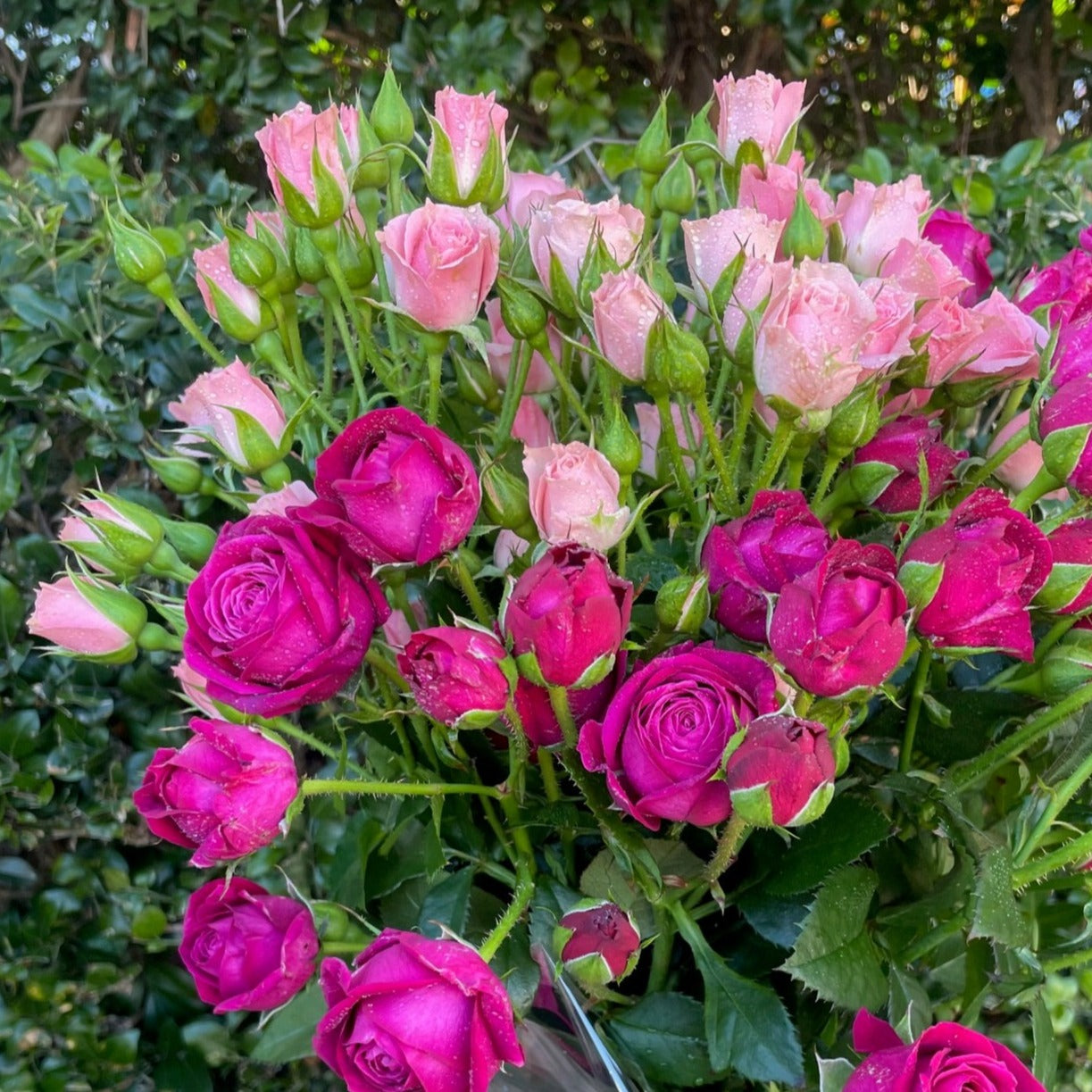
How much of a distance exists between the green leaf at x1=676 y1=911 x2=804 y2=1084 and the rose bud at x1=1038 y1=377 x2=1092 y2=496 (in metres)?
0.21

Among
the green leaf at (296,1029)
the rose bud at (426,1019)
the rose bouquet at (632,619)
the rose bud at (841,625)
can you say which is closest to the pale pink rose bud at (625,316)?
the rose bouquet at (632,619)

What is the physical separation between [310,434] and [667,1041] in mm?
294

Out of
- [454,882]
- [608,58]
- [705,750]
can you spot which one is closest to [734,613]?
[705,750]

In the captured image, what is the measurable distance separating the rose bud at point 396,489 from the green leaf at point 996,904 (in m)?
0.21

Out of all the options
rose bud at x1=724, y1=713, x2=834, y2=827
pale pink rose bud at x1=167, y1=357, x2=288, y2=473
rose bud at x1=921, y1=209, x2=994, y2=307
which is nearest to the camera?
rose bud at x1=724, y1=713, x2=834, y2=827

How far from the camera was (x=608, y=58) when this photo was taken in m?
1.61

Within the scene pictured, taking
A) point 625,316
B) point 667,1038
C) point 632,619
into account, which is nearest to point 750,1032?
point 667,1038

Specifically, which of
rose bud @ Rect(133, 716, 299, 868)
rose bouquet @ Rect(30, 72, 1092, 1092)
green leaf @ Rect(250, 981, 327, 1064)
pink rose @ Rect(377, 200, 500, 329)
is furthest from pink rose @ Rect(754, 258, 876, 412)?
green leaf @ Rect(250, 981, 327, 1064)

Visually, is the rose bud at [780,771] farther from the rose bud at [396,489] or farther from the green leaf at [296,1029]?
the green leaf at [296,1029]

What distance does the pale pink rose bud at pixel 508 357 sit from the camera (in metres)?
0.41

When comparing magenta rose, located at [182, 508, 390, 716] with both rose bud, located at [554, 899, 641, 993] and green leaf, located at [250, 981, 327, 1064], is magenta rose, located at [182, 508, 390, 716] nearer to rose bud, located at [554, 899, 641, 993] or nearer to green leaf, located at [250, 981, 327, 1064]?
rose bud, located at [554, 899, 641, 993]

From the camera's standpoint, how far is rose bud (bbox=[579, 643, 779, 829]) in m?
0.29

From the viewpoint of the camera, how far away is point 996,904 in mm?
320

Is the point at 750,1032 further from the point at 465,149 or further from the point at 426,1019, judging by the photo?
the point at 465,149
